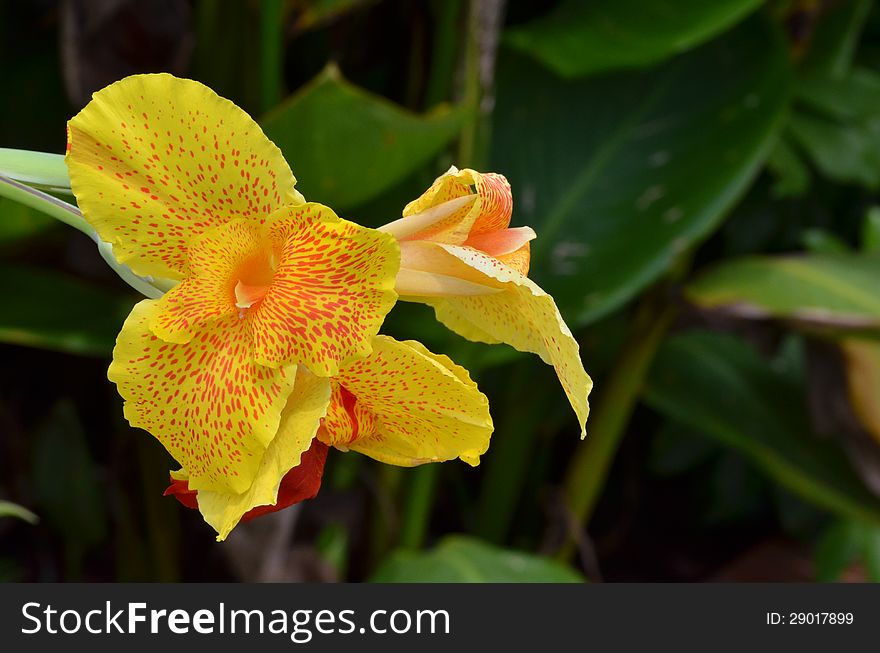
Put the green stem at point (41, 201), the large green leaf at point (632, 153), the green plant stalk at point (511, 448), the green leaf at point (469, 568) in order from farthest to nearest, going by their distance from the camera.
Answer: the green plant stalk at point (511, 448) → the large green leaf at point (632, 153) → the green leaf at point (469, 568) → the green stem at point (41, 201)

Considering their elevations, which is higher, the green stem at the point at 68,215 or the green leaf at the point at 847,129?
the green stem at the point at 68,215

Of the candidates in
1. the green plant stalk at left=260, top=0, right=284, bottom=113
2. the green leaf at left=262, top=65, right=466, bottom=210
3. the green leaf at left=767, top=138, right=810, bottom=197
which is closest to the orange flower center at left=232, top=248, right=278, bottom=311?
the green leaf at left=262, top=65, right=466, bottom=210

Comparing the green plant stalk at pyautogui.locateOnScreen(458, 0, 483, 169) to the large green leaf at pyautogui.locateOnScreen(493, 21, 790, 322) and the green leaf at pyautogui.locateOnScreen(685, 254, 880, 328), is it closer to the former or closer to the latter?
the large green leaf at pyautogui.locateOnScreen(493, 21, 790, 322)

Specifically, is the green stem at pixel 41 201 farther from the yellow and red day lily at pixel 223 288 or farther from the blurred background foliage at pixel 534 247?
the blurred background foliage at pixel 534 247

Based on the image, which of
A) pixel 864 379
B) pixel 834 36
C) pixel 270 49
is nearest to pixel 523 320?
pixel 270 49

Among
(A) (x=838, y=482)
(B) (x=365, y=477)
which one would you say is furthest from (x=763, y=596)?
(B) (x=365, y=477)

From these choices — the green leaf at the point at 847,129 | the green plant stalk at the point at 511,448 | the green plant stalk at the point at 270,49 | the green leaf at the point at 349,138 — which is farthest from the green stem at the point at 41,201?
A: the green leaf at the point at 847,129
